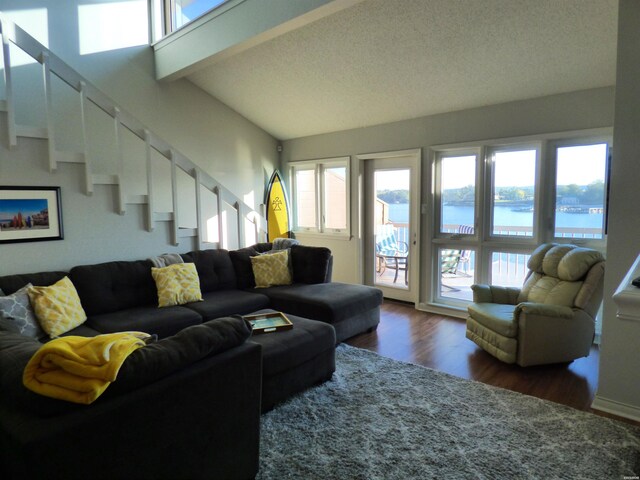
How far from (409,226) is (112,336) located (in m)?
4.05

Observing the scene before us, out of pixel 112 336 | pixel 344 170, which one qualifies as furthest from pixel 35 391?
pixel 344 170

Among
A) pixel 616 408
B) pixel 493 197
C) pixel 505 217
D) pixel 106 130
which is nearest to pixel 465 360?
pixel 616 408

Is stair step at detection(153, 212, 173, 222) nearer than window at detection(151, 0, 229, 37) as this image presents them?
Yes

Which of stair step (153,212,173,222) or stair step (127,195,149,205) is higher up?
stair step (127,195,149,205)

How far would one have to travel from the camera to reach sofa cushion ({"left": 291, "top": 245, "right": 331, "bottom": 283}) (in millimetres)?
4253

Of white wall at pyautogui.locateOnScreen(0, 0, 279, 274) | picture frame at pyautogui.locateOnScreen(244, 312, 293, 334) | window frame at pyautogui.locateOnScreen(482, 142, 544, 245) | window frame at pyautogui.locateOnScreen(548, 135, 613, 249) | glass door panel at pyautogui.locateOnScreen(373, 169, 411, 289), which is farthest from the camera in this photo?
glass door panel at pyautogui.locateOnScreen(373, 169, 411, 289)

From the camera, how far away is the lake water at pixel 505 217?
12.1 ft

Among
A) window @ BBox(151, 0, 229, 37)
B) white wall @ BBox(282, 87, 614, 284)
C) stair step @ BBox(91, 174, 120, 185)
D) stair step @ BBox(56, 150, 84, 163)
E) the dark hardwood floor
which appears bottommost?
the dark hardwood floor

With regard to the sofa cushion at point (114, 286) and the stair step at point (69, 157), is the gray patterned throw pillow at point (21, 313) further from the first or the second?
the stair step at point (69, 157)

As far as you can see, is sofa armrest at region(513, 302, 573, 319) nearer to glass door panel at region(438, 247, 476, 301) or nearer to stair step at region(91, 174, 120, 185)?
glass door panel at region(438, 247, 476, 301)

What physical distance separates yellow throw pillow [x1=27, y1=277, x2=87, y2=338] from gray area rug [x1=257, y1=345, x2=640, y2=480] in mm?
1561

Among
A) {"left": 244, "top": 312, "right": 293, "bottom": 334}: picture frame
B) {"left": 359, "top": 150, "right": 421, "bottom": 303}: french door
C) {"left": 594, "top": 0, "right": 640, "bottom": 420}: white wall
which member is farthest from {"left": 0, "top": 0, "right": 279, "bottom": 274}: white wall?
{"left": 594, "top": 0, "right": 640, "bottom": 420}: white wall

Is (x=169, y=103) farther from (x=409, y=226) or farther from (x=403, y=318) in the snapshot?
(x=403, y=318)

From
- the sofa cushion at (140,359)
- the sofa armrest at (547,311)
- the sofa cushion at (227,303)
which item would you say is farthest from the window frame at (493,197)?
the sofa cushion at (140,359)
